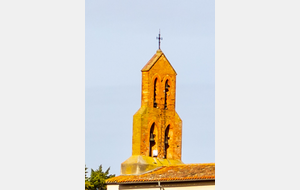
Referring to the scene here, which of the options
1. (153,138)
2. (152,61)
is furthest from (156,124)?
(152,61)

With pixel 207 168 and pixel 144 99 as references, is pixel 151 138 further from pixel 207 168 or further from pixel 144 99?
pixel 207 168

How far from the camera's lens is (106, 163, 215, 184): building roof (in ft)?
80.7

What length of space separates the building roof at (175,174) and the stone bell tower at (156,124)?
66 cm

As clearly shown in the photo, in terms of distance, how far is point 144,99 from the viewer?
2847cm

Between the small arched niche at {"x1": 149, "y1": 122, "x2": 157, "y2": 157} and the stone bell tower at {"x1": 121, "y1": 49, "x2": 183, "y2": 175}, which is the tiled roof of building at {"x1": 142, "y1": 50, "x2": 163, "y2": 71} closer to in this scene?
the stone bell tower at {"x1": 121, "y1": 49, "x2": 183, "y2": 175}

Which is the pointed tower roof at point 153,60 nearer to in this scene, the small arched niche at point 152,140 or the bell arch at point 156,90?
the bell arch at point 156,90

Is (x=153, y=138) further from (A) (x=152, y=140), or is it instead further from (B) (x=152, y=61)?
(B) (x=152, y=61)

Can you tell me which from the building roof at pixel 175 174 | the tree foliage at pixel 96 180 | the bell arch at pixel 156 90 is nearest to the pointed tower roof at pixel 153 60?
the bell arch at pixel 156 90

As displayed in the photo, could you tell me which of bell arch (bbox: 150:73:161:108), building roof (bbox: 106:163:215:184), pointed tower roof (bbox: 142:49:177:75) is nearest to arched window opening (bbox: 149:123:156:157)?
bell arch (bbox: 150:73:161:108)

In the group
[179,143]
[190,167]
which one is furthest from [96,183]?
[190,167]

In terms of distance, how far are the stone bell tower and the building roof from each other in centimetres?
66

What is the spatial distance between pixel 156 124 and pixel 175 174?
342 cm

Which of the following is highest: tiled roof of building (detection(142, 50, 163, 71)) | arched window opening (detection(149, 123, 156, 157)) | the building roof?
tiled roof of building (detection(142, 50, 163, 71))

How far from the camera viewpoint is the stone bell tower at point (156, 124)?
2769 centimetres
